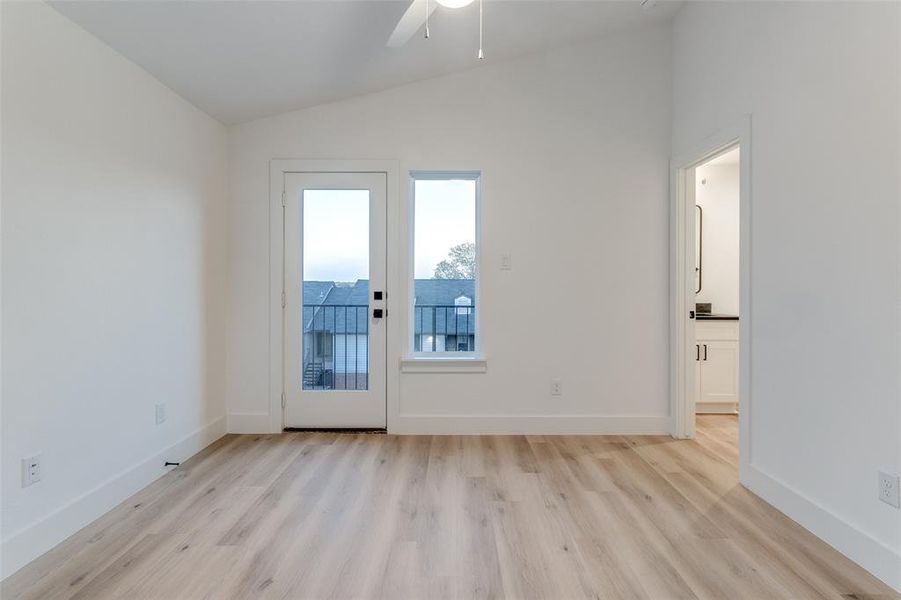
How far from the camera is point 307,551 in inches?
73.1

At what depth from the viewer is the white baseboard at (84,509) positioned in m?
1.74

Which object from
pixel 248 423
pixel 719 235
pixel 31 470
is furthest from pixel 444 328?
pixel 719 235

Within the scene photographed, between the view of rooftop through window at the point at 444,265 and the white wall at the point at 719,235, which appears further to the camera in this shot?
the white wall at the point at 719,235

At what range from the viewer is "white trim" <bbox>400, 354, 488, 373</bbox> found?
341 cm

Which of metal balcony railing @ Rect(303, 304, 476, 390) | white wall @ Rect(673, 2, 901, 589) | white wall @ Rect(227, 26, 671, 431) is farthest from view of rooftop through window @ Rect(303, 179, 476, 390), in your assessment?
white wall @ Rect(673, 2, 901, 589)

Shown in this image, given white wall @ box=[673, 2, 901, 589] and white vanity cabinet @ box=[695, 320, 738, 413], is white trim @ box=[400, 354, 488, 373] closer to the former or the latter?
white wall @ box=[673, 2, 901, 589]

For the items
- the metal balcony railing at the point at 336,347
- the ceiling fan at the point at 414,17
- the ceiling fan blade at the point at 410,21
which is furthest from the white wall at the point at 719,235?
the ceiling fan blade at the point at 410,21

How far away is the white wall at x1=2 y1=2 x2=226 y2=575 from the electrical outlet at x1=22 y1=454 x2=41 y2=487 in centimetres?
2

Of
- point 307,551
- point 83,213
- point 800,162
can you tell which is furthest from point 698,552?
point 83,213

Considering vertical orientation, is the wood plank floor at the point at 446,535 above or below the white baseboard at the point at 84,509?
below

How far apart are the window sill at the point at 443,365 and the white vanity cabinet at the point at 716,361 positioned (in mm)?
2034

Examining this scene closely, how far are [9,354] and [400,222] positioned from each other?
2.31 m

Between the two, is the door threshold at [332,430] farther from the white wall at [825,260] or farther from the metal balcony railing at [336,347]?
the white wall at [825,260]

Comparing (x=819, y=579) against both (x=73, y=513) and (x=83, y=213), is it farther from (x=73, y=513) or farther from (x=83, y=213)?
(x=83, y=213)
